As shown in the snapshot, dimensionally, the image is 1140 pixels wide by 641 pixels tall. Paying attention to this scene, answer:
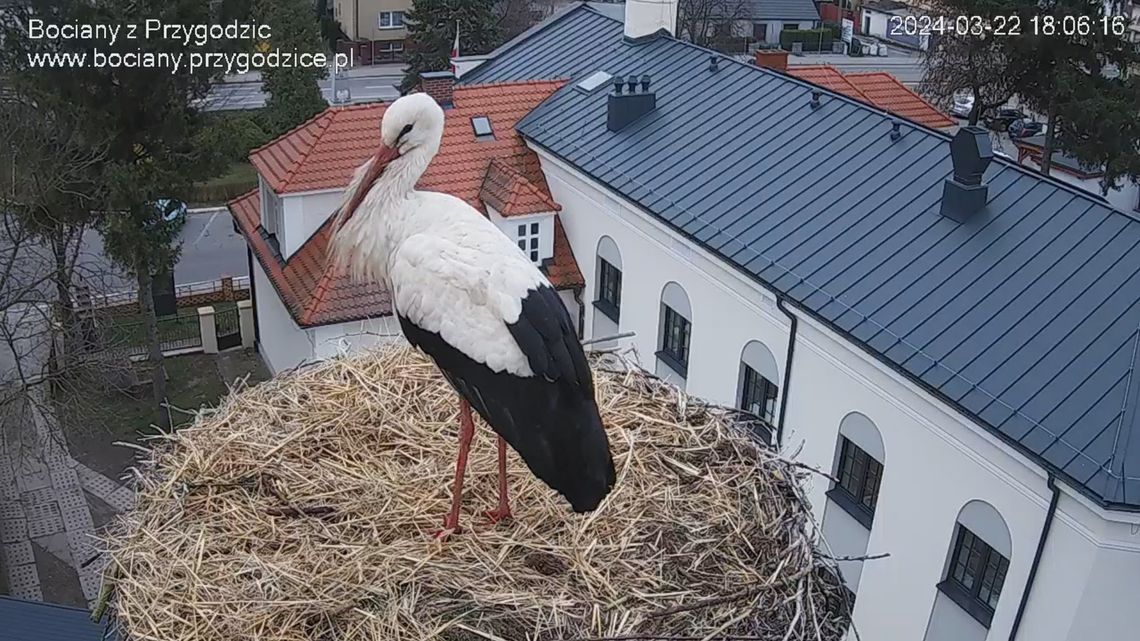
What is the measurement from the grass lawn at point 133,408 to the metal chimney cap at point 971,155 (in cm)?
890

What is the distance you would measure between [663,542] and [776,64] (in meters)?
14.3

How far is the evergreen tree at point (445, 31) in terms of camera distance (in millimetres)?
26812

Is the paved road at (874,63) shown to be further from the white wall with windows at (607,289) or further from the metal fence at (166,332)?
the white wall with windows at (607,289)

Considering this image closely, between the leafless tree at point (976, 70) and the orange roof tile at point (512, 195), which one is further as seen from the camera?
the leafless tree at point (976, 70)

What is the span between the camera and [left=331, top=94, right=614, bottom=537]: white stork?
458 cm

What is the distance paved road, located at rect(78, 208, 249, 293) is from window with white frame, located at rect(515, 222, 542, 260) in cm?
833

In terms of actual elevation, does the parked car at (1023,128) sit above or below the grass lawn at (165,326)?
above

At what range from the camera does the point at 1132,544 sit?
7195 millimetres

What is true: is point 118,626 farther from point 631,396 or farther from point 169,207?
point 169,207

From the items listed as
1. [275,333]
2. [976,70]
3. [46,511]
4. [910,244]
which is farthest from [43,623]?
[976,70]

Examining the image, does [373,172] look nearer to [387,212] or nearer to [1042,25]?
[387,212]

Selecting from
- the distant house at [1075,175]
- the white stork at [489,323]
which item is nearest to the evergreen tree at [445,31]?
the distant house at [1075,175]

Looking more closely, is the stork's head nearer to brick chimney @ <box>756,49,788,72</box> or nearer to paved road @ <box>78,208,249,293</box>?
brick chimney @ <box>756,49,788,72</box>

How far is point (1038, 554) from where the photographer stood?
767cm
